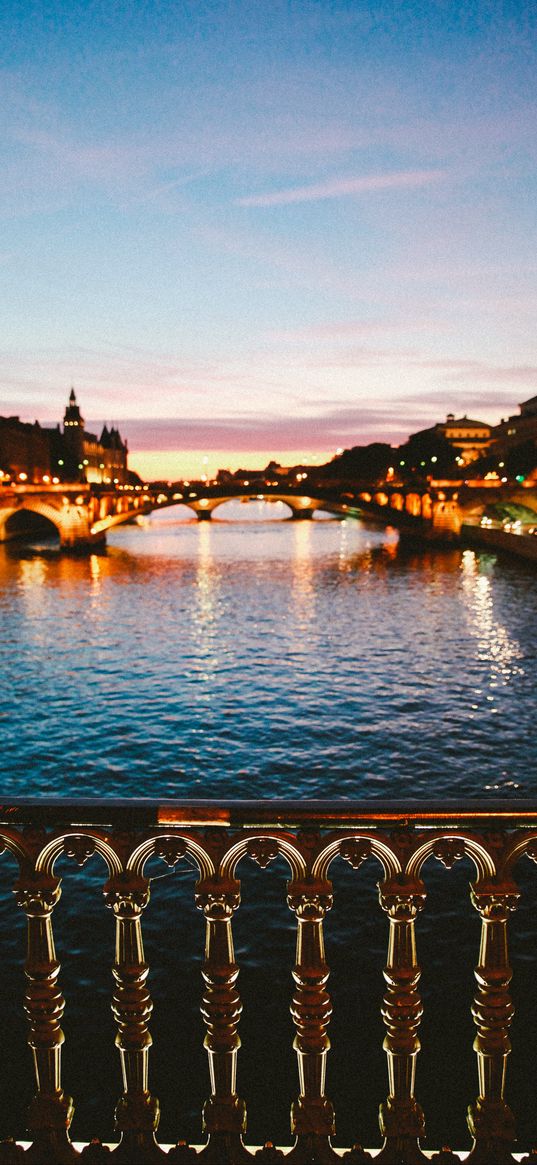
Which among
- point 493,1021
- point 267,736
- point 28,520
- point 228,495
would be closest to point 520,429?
point 228,495

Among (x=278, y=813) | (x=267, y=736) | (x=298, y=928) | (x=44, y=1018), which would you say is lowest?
(x=267, y=736)

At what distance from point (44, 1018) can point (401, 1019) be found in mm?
1309

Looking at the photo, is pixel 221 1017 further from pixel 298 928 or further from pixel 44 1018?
pixel 44 1018

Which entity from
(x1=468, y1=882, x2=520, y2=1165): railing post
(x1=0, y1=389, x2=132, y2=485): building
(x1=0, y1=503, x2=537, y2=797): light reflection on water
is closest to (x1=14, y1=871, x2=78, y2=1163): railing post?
(x1=468, y1=882, x2=520, y2=1165): railing post

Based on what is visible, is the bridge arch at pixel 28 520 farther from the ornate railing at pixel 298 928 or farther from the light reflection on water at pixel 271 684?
the ornate railing at pixel 298 928

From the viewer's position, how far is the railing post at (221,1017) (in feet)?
9.61

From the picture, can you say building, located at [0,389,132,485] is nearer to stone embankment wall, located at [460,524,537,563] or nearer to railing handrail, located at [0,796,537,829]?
stone embankment wall, located at [460,524,537,563]

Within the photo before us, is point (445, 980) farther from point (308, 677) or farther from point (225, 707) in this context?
point (308, 677)

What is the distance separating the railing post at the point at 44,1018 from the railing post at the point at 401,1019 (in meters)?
1.17

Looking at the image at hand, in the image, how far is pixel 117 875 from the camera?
2.93 metres

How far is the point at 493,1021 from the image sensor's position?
301 centimetres

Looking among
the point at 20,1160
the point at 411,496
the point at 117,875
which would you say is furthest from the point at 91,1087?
the point at 411,496

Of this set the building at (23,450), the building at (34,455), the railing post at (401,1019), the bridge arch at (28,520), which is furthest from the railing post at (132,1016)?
the building at (23,450)

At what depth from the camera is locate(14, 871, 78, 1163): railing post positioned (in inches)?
115
